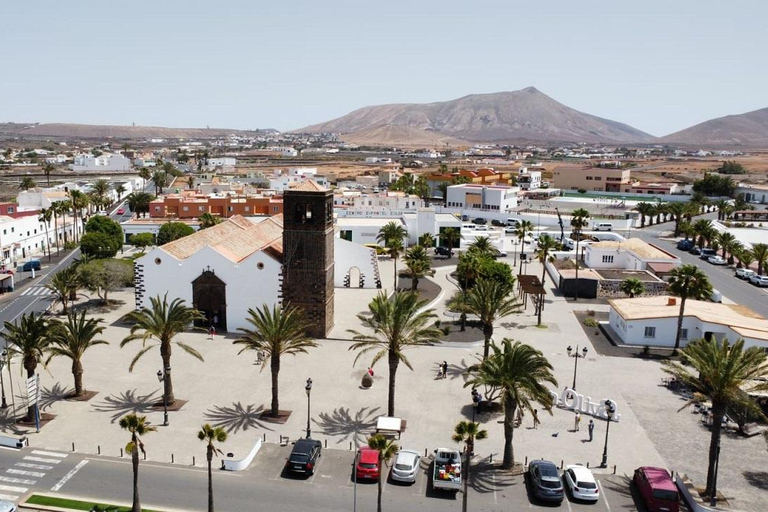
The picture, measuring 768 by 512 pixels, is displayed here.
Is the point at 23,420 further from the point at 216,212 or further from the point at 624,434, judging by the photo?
the point at 216,212

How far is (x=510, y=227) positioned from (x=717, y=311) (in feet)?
197

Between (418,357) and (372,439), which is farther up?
(372,439)

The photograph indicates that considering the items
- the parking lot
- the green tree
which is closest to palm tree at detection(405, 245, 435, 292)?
the parking lot

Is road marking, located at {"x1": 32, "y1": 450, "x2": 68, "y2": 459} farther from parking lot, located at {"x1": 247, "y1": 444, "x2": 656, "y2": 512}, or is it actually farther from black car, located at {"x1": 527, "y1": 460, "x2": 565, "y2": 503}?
black car, located at {"x1": 527, "y1": 460, "x2": 565, "y2": 503}

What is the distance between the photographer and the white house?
44.2 meters

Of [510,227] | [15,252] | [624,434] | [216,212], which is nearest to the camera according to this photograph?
[624,434]

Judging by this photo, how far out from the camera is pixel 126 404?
115 feet

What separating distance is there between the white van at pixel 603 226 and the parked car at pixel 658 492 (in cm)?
8154

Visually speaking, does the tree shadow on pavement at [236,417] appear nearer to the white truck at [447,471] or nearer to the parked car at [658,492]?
the white truck at [447,471]


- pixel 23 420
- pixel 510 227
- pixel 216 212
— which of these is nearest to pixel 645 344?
pixel 23 420

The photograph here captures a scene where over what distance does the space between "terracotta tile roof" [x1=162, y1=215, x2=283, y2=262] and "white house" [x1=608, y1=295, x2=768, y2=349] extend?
27548 millimetres

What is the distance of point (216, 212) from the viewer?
318 ft

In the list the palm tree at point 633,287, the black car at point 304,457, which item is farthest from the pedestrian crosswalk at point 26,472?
the palm tree at point 633,287

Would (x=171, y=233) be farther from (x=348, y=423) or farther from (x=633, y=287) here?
(x=633, y=287)
